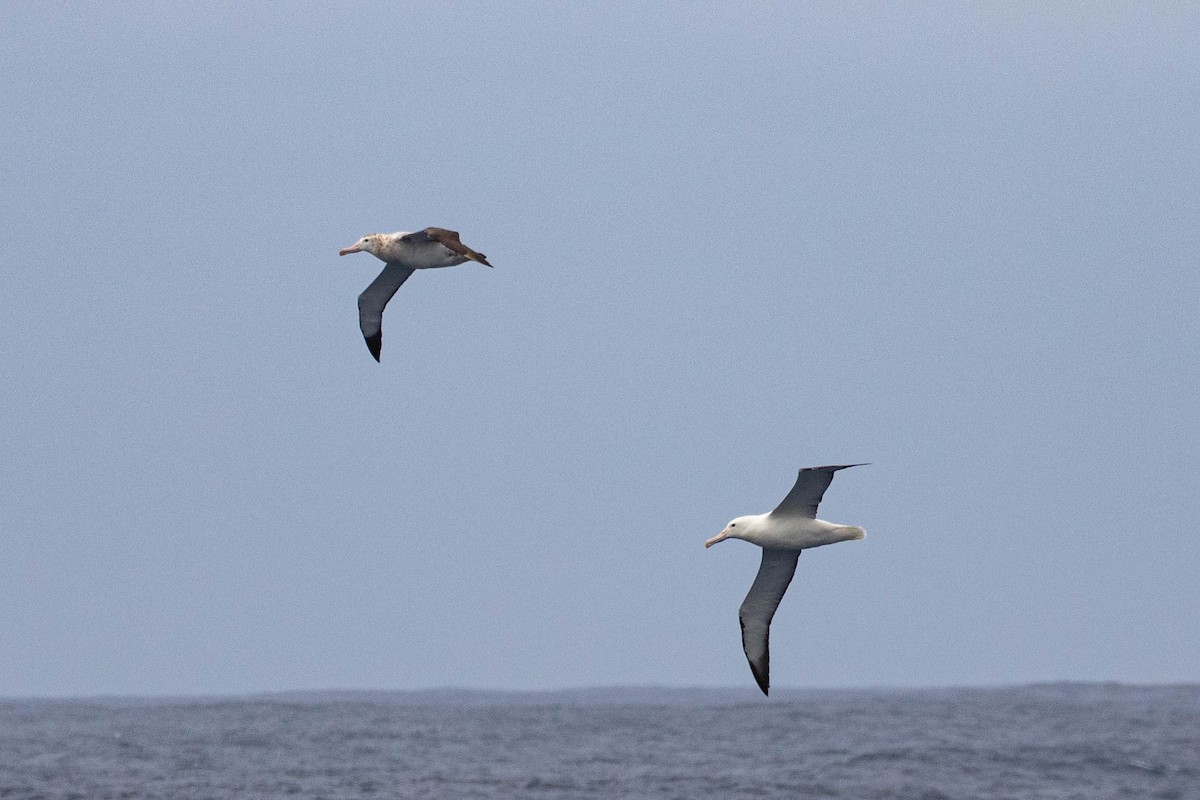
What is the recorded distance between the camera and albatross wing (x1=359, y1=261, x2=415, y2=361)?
892 inches

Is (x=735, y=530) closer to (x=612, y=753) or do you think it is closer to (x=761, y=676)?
(x=761, y=676)

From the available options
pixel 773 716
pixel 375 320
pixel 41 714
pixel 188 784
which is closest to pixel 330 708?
pixel 41 714

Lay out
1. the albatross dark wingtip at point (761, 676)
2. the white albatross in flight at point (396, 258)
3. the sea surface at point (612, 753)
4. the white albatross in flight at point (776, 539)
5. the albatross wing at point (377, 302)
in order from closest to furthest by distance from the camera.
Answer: the white albatross in flight at point (776, 539) → the albatross dark wingtip at point (761, 676) → the white albatross in flight at point (396, 258) → the albatross wing at point (377, 302) → the sea surface at point (612, 753)

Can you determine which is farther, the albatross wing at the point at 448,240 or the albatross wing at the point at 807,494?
the albatross wing at the point at 448,240

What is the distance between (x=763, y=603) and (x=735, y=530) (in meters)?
1.60

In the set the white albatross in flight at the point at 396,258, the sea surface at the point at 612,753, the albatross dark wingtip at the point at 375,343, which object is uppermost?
the white albatross in flight at the point at 396,258

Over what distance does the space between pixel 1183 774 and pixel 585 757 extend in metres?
16.8

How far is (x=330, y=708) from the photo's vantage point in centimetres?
7206

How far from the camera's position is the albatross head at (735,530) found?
17.8 metres

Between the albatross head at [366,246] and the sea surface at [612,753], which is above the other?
the albatross head at [366,246]

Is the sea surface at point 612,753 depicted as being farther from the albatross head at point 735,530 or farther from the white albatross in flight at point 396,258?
the albatross head at point 735,530

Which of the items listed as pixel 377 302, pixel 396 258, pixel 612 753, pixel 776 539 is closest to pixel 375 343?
pixel 377 302

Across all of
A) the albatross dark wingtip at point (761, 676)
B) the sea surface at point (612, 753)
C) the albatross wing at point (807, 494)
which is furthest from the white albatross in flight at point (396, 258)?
the sea surface at point (612, 753)

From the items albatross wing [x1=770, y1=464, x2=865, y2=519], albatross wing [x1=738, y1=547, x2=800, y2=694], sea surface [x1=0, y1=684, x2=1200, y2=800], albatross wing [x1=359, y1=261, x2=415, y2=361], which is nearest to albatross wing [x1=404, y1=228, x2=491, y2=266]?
albatross wing [x1=359, y1=261, x2=415, y2=361]
